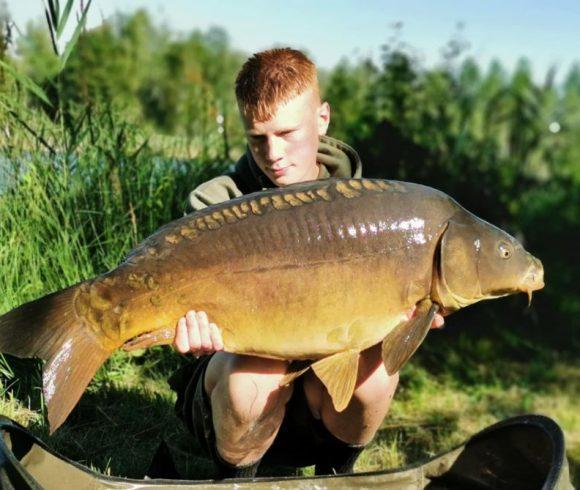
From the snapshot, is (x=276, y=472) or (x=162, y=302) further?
(x=276, y=472)

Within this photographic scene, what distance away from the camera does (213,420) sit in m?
2.27

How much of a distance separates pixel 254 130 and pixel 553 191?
3.49 m

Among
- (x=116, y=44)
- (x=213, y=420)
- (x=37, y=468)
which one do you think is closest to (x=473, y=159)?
(x=213, y=420)

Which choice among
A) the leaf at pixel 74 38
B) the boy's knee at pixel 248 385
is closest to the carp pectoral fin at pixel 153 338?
the boy's knee at pixel 248 385

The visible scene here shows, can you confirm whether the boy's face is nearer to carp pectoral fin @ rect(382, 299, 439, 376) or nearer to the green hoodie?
the green hoodie

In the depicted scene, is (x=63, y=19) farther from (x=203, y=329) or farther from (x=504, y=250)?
(x=504, y=250)

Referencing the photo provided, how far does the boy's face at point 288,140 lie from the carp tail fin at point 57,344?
70 cm

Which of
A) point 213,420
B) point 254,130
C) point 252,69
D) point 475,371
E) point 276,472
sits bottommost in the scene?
point 475,371

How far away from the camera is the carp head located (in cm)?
200

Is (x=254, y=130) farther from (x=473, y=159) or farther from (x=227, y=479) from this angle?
(x=473, y=159)

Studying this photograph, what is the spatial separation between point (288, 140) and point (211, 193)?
284 mm

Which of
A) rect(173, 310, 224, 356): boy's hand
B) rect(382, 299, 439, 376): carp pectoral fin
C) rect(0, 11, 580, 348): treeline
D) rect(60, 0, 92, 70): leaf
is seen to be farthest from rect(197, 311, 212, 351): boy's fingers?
rect(0, 11, 580, 348): treeline

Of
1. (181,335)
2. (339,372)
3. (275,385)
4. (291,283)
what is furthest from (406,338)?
(181,335)

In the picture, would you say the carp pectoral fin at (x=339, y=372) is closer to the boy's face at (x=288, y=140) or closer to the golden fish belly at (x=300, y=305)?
the golden fish belly at (x=300, y=305)
